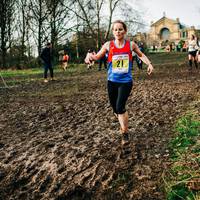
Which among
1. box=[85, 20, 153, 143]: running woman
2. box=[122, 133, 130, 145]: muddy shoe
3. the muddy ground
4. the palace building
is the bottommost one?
the muddy ground

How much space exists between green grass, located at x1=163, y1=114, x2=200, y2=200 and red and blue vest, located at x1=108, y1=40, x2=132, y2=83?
1.22 meters

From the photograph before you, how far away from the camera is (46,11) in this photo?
36.1 meters

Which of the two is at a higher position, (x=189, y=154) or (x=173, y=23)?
(x=173, y=23)

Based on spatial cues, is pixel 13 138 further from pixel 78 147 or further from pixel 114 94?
pixel 114 94

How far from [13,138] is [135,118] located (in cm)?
245

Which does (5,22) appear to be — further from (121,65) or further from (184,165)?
(184,165)

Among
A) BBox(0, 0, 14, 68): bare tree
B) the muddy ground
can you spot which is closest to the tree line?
BBox(0, 0, 14, 68): bare tree

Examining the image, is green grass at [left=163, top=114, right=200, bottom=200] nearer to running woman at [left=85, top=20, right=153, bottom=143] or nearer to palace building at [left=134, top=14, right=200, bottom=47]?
running woman at [left=85, top=20, right=153, bottom=143]

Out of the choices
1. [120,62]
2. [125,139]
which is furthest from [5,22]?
[125,139]

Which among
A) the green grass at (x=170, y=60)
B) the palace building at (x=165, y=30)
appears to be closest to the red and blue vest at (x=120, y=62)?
the green grass at (x=170, y=60)

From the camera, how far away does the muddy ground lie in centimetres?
358

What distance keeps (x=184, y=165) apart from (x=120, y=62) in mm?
1858

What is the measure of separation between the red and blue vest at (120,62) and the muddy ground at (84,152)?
3.25 ft

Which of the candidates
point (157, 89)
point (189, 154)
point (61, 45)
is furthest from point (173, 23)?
point (189, 154)
